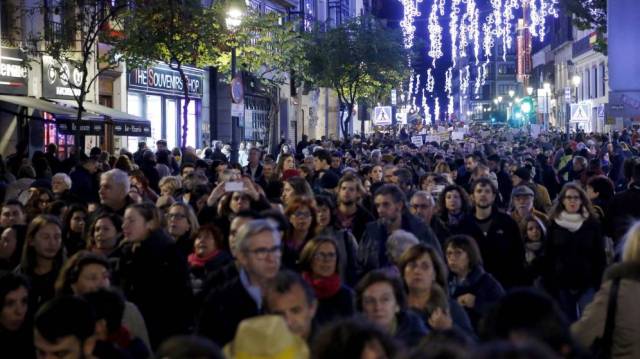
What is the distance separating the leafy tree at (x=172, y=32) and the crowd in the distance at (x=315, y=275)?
10967mm

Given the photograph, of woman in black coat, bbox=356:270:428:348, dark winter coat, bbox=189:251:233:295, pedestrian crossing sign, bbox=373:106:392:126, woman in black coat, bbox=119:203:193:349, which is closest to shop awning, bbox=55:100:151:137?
pedestrian crossing sign, bbox=373:106:392:126

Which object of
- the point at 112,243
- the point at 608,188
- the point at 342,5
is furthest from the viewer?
the point at 342,5

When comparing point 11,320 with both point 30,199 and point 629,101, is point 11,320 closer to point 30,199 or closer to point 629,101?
point 30,199

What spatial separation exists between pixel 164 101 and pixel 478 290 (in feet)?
95.3

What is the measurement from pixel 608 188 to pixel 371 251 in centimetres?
475

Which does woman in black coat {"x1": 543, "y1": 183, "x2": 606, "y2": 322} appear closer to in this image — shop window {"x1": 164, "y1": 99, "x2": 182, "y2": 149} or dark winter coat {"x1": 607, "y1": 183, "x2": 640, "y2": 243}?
dark winter coat {"x1": 607, "y1": 183, "x2": 640, "y2": 243}

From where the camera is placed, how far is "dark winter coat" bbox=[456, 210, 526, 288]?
9797 mm

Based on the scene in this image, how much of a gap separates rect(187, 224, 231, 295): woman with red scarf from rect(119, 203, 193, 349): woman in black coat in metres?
0.47

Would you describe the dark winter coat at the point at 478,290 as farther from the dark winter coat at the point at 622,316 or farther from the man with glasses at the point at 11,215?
the man with glasses at the point at 11,215

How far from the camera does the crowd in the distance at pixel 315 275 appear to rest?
13.8 ft

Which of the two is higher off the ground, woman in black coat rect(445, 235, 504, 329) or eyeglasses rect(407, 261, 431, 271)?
eyeglasses rect(407, 261, 431, 271)

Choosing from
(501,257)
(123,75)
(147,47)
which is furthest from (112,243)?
(123,75)

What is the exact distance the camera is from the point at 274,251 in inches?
242

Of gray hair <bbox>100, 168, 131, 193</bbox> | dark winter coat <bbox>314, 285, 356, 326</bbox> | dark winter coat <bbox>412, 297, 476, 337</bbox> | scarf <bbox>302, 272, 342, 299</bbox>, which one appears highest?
gray hair <bbox>100, 168, 131, 193</bbox>
